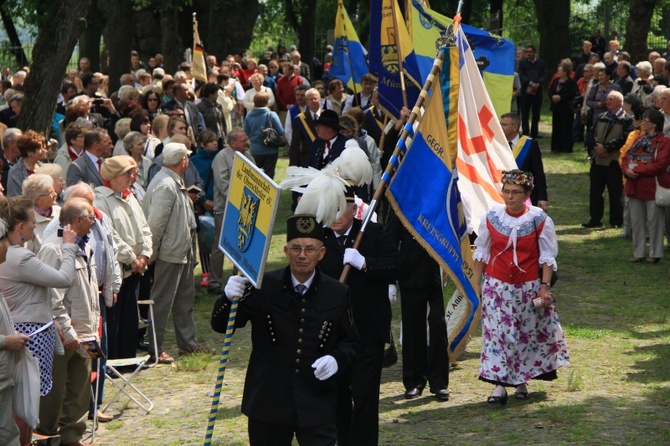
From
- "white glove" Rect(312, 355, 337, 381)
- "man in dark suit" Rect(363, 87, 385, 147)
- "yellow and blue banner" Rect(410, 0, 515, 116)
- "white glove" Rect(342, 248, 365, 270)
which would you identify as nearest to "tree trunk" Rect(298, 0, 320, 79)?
"man in dark suit" Rect(363, 87, 385, 147)

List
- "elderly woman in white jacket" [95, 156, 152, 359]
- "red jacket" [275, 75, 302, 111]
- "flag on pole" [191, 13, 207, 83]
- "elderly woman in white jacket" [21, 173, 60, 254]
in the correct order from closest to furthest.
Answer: "elderly woman in white jacket" [21, 173, 60, 254]
"elderly woman in white jacket" [95, 156, 152, 359]
"flag on pole" [191, 13, 207, 83]
"red jacket" [275, 75, 302, 111]

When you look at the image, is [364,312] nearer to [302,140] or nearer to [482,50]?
[482,50]

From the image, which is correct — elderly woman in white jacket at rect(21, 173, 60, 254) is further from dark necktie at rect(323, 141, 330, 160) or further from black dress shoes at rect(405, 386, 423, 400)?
dark necktie at rect(323, 141, 330, 160)

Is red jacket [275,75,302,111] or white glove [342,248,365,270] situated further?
red jacket [275,75,302,111]

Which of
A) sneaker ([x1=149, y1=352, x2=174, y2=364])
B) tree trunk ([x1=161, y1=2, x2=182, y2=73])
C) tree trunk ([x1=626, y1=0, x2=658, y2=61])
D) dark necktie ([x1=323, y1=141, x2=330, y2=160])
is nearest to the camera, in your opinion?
sneaker ([x1=149, y1=352, x2=174, y2=364])

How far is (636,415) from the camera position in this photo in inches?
383

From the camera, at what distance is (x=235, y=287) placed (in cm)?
650

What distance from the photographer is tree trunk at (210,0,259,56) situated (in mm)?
41312

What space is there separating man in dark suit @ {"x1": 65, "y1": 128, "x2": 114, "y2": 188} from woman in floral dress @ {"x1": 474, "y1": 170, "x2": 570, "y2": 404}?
4172 mm

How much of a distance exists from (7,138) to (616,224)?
10.3 meters

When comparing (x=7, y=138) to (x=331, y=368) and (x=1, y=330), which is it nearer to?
(x=1, y=330)

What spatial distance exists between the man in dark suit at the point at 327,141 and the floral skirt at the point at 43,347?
596 cm

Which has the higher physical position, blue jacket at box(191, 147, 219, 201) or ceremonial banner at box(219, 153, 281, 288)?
ceremonial banner at box(219, 153, 281, 288)

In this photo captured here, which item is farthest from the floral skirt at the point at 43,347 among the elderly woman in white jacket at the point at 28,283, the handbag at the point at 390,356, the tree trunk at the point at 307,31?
the tree trunk at the point at 307,31
